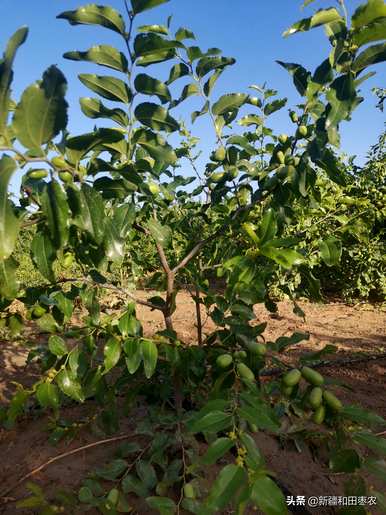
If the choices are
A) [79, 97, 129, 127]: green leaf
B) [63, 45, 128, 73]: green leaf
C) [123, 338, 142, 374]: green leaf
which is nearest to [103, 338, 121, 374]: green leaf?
[123, 338, 142, 374]: green leaf

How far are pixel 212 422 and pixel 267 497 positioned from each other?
171 millimetres

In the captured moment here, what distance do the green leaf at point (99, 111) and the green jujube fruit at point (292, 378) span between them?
81cm

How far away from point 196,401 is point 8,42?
151 centimetres

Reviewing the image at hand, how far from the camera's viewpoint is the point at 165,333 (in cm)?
136

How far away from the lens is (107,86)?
3.78 feet

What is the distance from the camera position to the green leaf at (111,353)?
1175 mm

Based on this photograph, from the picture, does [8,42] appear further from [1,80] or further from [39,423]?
[39,423]

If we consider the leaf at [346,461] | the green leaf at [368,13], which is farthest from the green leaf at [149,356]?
the green leaf at [368,13]

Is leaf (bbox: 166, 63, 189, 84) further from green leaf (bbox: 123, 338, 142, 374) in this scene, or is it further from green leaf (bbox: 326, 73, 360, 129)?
green leaf (bbox: 123, 338, 142, 374)

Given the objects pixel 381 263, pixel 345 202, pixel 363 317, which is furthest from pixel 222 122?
pixel 381 263

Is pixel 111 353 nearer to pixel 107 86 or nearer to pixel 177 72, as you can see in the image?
pixel 107 86

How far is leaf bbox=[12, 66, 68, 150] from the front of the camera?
0.75 metres

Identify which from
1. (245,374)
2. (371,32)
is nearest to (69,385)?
(245,374)

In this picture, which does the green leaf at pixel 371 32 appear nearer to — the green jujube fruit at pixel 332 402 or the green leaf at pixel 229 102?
the green leaf at pixel 229 102
